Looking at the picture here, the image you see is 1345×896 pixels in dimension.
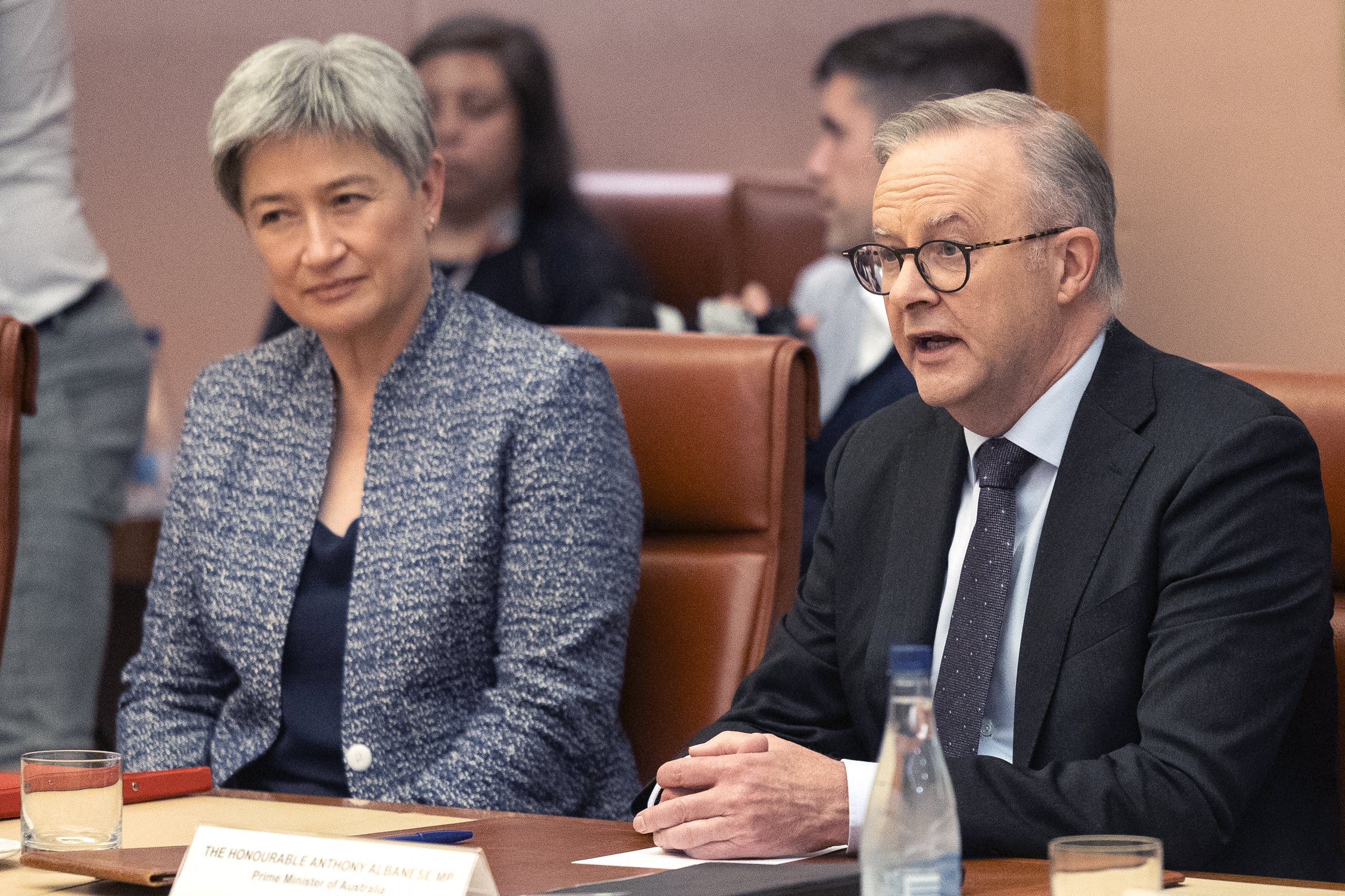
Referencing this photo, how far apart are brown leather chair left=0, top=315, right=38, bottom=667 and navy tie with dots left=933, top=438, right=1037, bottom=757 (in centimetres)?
104

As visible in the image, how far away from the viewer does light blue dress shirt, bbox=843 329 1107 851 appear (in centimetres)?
143

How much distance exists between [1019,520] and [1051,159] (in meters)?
0.34

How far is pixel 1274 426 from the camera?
137 cm

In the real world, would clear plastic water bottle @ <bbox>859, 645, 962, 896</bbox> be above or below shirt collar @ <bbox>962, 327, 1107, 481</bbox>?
below

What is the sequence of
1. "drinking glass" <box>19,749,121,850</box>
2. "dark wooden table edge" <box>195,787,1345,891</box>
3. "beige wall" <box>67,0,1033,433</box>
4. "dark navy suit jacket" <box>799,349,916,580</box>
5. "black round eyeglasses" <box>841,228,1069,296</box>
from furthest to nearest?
1. "beige wall" <box>67,0,1033,433</box>
2. "dark navy suit jacket" <box>799,349,916,580</box>
3. "black round eyeglasses" <box>841,228,1069,296</box>
4. "dark wooden table edge" <box>195,787,1345,891</box>
5. "drinking glass" <box>19,749,121,850</box>

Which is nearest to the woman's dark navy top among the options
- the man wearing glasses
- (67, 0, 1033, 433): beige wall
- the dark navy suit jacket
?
the man wearing glasses

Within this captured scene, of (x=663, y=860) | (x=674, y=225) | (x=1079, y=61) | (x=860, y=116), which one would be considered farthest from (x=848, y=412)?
(x=663, y=860)

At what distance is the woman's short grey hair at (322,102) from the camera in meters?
1.88

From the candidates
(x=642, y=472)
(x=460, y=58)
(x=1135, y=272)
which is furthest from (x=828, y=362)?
(x=460, y=58)

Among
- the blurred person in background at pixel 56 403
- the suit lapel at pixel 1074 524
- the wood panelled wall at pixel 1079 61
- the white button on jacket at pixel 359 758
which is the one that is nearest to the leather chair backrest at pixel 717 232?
the wood panelled wall at pixel 1079 61

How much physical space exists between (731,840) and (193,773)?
0.59 m

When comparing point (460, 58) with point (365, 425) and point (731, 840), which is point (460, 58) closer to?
point (365, 425)

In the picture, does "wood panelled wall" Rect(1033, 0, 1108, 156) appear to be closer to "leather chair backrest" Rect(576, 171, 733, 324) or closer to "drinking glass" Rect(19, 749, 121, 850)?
"leather chair backrest" Rect(576, 171, 733, 324)

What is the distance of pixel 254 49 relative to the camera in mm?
4250
